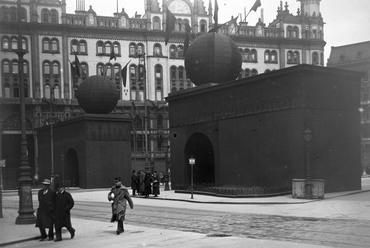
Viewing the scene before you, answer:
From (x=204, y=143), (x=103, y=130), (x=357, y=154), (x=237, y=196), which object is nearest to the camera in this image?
(x=237, y=196)

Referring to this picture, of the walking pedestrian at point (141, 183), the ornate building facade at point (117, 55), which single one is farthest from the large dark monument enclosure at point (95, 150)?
the ornate building facade at point (117, 55)

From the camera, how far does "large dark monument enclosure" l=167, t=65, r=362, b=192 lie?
30828mm

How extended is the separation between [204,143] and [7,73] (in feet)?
148

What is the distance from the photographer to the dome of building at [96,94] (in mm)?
50719

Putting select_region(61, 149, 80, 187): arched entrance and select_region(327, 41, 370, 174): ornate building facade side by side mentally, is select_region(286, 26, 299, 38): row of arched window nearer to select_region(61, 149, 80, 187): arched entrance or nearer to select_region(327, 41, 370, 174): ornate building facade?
select_region(327, 41, 370, 174): ornate building facade

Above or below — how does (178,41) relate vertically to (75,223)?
above

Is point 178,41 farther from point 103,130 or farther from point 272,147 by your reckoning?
point 272,147

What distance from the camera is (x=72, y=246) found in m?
14.9

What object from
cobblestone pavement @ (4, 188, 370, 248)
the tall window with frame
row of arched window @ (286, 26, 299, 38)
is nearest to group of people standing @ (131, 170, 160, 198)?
cobblestone pavement @ (4, 188, 370, 248)

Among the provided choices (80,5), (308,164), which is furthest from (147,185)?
(80,5)

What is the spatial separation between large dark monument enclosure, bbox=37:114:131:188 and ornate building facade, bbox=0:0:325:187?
700 inches

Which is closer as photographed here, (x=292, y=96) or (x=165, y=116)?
(x=292, y=96)

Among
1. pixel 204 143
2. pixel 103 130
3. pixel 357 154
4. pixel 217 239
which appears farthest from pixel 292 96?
pixel 103 130

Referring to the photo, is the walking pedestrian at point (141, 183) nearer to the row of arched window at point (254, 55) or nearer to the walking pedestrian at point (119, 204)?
the walking pedestrian at point (119, 204)
